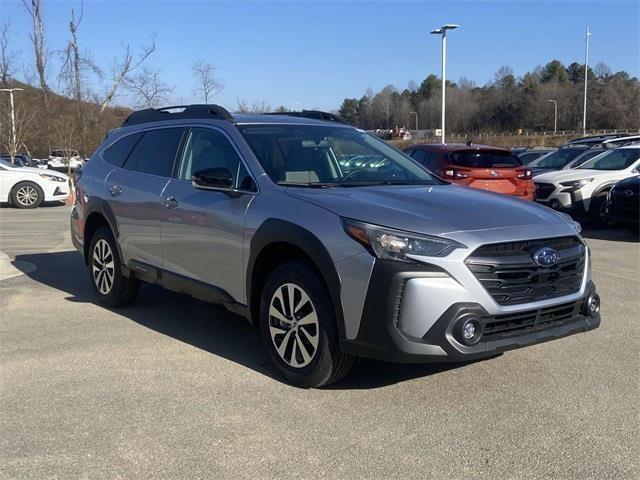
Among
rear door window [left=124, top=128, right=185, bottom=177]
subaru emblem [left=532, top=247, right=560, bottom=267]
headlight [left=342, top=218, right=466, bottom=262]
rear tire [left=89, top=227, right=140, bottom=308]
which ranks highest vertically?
rear door window [left=124, top=128, right=185, bottom=177]

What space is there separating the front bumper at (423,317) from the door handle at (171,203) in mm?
2120

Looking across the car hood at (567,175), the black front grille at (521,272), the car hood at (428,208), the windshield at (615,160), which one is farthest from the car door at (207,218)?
the windshield at (615,160)

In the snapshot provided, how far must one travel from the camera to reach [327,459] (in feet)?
10.7

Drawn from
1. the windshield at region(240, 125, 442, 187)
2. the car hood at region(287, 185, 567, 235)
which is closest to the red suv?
the windshield at region(240, 125, 442, 187)

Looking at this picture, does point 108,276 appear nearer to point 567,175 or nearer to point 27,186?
point 567,175

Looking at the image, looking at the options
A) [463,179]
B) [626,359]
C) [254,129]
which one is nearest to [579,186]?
[463,179]

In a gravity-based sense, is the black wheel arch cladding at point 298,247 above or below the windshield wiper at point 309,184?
below

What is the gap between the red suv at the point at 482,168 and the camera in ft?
35.2

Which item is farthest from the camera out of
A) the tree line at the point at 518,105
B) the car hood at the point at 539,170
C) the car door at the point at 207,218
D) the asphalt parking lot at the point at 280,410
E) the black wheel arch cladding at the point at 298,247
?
the tree line at the point at 518,105

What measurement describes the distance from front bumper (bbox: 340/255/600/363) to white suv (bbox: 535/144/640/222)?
934 cm

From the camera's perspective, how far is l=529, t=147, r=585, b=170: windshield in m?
15.7

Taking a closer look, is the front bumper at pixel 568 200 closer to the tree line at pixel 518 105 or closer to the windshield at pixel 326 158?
the windshield at pixel 326 158

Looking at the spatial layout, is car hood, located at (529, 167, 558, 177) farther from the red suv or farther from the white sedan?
the white sedan

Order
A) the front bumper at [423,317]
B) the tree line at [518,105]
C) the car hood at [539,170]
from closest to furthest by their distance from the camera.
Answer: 1. the front bumper at [423,317]
2. the car hood at [539,170]
3. the tree line at [518,105]
